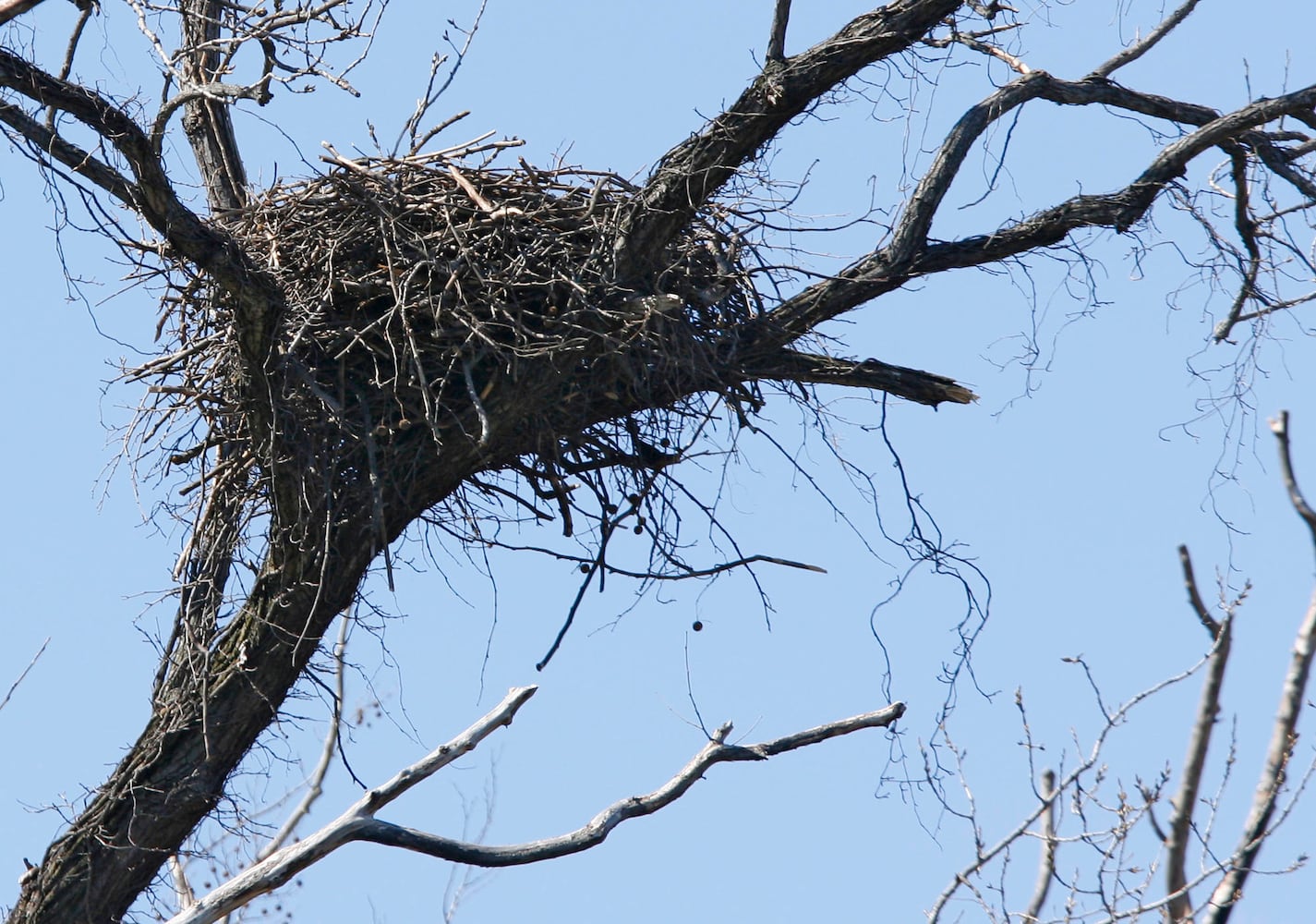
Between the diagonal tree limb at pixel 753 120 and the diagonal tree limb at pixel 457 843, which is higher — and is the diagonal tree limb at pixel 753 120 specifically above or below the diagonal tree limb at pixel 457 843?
above

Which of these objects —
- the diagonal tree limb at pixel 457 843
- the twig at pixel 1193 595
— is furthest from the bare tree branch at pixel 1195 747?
the diagonal tree limb at pixel 457 843

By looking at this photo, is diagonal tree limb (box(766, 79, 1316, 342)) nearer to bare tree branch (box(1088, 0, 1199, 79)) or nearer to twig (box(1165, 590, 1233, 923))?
bare tree branch (box(1088, 0, 1199, 79))

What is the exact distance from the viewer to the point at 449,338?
5668 mm

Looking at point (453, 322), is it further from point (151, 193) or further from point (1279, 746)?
point (1279, 746)

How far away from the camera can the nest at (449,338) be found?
5613 millimetres

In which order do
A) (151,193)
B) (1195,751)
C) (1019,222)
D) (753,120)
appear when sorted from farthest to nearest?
(1019,222), (753,120), (151,193), (1195,751)

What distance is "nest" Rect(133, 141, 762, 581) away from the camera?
5613 millimetres

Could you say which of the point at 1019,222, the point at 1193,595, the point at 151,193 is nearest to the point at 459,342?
the point at 151,193

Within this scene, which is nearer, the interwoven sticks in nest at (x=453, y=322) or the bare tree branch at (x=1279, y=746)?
the bare tree branch at (x=1279, y=746)

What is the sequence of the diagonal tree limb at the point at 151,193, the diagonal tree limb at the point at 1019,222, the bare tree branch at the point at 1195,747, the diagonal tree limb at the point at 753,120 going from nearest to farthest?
the bare tree branch at the point at 1195,747
the diagonal tree limb at the point at 151,193
the diagonal tree limb at the point at 753,120
the diagonal tree limb at the point at 1019,222

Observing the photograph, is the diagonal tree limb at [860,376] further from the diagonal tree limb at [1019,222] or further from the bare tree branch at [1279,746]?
the bare tree branch at [1279,746]

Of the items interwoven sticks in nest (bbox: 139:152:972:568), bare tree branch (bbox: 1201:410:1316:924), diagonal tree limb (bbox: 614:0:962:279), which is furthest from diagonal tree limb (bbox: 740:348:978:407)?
bare tree branch (bbox: 1201:410:1316:924)

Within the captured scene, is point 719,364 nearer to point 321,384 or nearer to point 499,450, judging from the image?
point 499,450

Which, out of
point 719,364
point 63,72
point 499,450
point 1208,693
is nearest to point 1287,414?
point 1208,693
